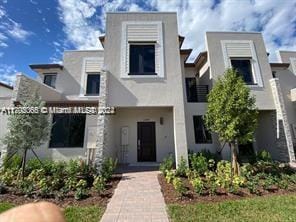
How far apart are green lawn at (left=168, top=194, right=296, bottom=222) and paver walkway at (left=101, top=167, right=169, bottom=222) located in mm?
483

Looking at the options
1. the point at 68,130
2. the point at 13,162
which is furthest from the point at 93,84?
the point at 13,162


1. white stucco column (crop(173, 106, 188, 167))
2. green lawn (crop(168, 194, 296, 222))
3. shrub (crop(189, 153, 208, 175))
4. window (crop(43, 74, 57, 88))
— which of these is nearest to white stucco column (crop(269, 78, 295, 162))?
shrub (crop(189, 153, 208, 175))

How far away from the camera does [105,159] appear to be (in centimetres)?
930

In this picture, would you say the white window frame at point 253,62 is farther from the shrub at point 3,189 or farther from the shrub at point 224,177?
the shrub at point 3,189

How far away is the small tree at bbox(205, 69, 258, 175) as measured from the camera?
8.32 metres

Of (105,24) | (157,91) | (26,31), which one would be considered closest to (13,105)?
(26,31)

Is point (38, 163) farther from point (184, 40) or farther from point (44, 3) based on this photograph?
point (184, 40)

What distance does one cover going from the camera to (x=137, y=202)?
596 cm

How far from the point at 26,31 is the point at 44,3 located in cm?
236

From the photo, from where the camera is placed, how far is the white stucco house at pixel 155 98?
33.9 ft

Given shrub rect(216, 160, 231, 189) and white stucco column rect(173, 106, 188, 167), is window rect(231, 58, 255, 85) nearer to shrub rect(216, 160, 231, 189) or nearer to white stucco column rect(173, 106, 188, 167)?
white stucco column rect(173, 106, 188, 167)

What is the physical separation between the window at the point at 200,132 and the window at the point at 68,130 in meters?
7.37

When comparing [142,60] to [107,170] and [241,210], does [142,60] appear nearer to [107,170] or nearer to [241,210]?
[107,170]

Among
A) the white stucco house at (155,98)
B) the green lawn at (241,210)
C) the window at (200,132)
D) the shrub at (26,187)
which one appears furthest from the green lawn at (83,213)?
the window at (200,132)
